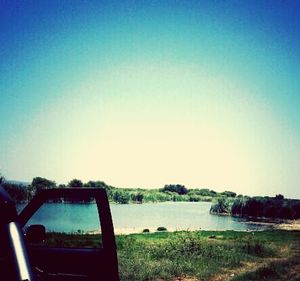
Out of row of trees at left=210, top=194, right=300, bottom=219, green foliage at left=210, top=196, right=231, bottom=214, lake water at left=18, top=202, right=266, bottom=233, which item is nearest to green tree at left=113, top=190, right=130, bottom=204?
green foliage at left=210, top=196, right=231, bottom=214

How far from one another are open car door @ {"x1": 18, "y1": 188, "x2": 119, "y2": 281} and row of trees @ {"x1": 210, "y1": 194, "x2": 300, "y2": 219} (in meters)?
75.8

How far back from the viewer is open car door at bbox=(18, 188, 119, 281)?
3.59 meters

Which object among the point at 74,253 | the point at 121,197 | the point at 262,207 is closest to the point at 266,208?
the point at 262,207

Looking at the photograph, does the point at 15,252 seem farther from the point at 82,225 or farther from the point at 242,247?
the point at 82,225

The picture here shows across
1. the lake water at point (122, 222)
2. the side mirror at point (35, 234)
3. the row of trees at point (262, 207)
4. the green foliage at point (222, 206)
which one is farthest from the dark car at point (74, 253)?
the green foliage at point (222, 206)

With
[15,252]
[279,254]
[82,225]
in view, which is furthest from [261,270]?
[82,225]

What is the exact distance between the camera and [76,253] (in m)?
4.01

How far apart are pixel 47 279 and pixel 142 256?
15831 millimetres

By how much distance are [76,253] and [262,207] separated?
78.4m

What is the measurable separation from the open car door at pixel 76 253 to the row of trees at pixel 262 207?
75752mm

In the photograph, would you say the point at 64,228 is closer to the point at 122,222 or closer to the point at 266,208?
the point at 122,222

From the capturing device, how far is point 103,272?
368cm

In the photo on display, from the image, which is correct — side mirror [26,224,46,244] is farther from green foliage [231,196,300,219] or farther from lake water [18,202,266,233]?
green foliage [231,196,300,219]

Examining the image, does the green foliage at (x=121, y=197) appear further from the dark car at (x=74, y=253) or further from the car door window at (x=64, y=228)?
the dark car at (x=74, y=253)
